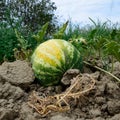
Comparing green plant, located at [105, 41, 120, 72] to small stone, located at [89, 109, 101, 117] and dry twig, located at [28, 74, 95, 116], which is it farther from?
small stone, located at [89, 109, 101, 117]

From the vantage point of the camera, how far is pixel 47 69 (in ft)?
12.4

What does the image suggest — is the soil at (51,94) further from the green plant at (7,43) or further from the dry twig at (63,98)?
the green plant at (7,43)

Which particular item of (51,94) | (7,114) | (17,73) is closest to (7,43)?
(17,73)

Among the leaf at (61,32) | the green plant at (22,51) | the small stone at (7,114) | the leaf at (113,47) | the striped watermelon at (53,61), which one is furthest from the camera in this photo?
the green plant at (22,51)

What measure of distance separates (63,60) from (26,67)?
381 mm

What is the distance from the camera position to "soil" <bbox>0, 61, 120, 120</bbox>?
3.25m

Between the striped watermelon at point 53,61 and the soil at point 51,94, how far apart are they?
0.27 ft

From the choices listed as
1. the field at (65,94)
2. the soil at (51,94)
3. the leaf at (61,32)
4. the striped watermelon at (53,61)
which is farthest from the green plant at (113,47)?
the leaf at (61,32)

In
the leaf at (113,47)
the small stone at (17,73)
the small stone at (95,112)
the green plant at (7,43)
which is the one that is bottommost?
the green plant at (7,43)

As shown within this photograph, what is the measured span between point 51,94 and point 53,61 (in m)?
0.29

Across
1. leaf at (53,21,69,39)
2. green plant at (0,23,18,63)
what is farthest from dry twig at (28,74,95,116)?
green plant at (0,23,18,63)

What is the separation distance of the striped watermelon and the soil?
0.08 m

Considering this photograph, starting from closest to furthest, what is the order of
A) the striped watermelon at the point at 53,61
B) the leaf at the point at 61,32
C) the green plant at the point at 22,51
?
the striped watermelon at the point at 53,61 < the leaf at the point at 61,32 < the green plant at the point at 22,51

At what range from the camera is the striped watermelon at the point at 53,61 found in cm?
375
